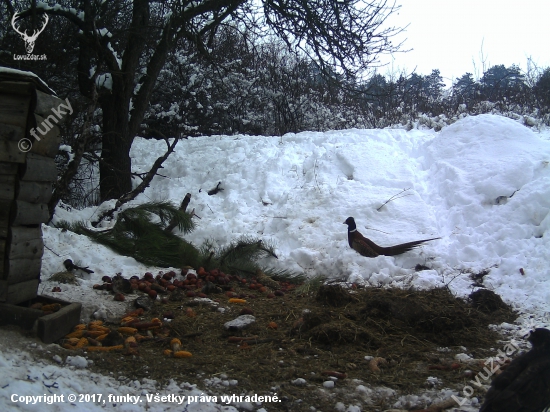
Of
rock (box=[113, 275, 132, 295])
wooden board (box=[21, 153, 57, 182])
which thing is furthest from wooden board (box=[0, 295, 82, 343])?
rock (box=[113, 275, 132, 295])

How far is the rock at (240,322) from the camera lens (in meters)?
3.29

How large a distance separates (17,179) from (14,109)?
1.35 feet

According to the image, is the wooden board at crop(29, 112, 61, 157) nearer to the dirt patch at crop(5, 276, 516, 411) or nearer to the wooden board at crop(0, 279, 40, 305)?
the wooden board at crop(0, 279, 40, 305)

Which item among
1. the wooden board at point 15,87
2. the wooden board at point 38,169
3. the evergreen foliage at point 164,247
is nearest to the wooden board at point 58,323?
Answer: the wooden board at point 38,169

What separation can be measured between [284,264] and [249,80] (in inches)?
259

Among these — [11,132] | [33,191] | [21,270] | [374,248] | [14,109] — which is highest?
[14,109]

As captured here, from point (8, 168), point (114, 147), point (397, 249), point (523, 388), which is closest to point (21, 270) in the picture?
point (8, 168)

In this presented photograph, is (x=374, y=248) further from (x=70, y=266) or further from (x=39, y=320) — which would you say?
(x=39, y=320)

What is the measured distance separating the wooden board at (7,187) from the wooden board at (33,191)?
0.03 meters

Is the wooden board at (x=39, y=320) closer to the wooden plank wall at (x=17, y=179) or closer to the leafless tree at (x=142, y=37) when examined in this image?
the wooden plank wall at (x=17, y=179)

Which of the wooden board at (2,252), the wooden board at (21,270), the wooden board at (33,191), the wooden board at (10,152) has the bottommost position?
the wooden board at (21,270)

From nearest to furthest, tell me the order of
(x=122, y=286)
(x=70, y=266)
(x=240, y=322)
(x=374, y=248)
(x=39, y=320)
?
(x=39, y=320)
(x=240, y=322)
(x=122, y=286)
(x=70, y=266)
(x=374, y=248)

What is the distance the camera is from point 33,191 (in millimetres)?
2922

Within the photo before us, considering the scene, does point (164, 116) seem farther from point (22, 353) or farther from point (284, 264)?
point (22, 353)
